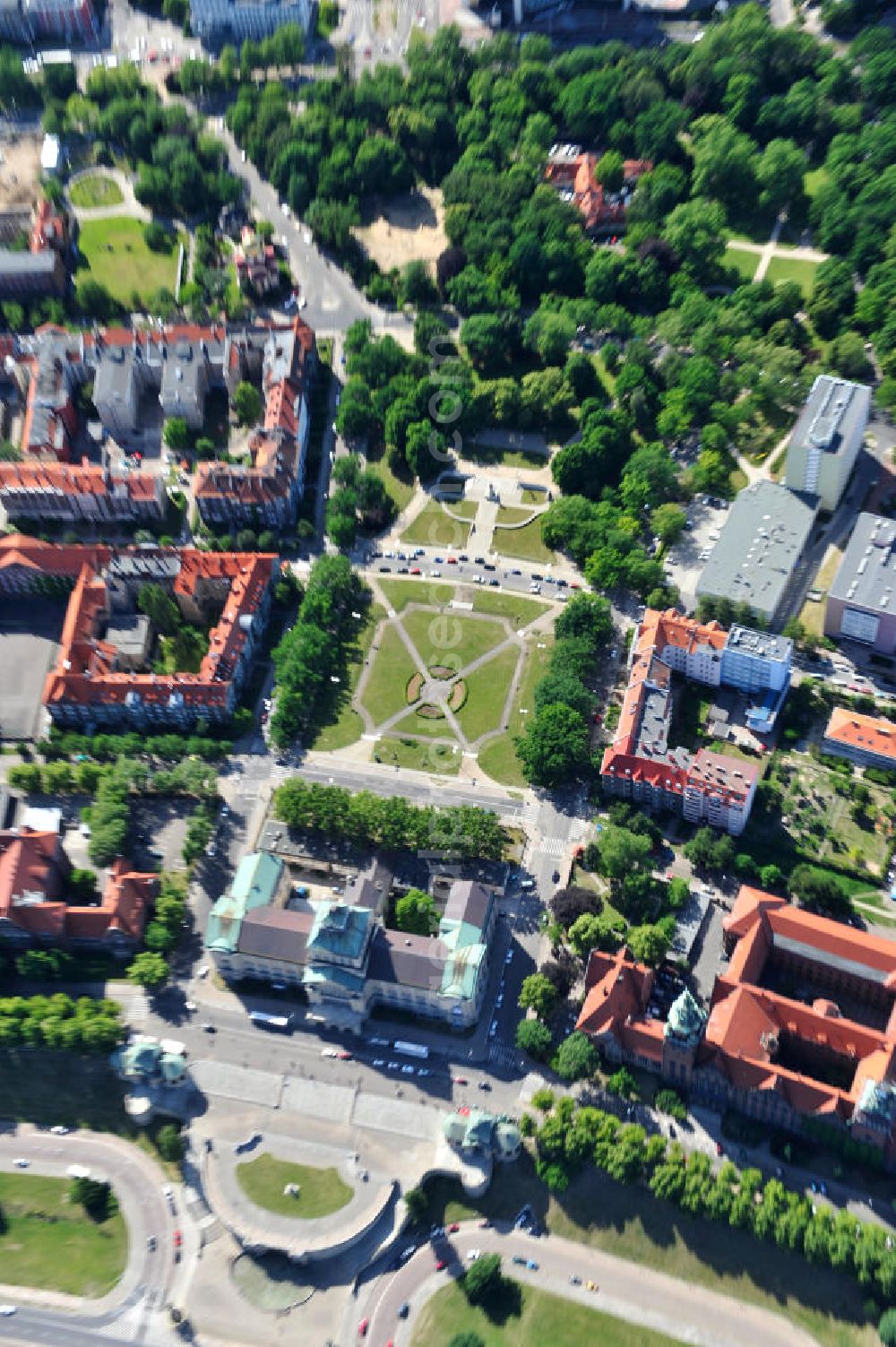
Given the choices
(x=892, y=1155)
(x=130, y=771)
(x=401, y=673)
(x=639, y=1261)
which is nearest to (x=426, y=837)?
(x=401, y=673)

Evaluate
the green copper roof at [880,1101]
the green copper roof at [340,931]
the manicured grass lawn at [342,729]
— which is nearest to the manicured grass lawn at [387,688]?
the manicured grass lawn at [342,729]

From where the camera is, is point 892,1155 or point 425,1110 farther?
point 425,1110

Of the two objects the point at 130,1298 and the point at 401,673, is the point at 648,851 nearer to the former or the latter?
the point at 401,673

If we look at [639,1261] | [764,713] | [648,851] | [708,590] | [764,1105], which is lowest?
[639,1261]

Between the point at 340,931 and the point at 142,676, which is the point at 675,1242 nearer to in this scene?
the point at 340,931

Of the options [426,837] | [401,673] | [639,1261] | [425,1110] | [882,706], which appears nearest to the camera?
[639,1261]

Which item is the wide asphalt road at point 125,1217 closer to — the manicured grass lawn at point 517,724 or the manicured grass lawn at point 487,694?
the manicured grass lawn at point 517,724

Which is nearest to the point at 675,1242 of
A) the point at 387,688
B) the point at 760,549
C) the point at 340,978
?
the point at 340,978
